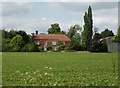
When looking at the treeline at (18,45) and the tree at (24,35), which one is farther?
the tree at (24,35)

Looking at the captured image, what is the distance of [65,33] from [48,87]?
13987 cm

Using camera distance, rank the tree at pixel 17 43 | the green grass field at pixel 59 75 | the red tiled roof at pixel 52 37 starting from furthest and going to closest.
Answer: the red tiled roof at pixel 52 37
the tree at pixel 17 43
the green grass field at pixel 59 75

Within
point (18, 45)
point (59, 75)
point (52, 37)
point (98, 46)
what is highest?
point (52, 37)

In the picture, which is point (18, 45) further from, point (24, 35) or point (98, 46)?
point (98, 46)

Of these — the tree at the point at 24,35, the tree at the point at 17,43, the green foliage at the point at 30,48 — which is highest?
the tree at the point at 24,35

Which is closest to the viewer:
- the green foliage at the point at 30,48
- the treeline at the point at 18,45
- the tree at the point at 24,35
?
the green foliage at the point at 30,48

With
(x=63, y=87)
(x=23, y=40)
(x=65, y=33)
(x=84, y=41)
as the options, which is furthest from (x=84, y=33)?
(x=63, y=87)

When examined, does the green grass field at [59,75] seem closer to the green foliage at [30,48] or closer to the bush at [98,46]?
the green foliage at [30,48]

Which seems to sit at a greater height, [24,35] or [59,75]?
[24,35]

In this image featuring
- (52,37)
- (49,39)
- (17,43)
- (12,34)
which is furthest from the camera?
(49,39)

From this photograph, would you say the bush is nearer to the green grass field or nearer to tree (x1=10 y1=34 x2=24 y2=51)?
tree (x1=10 y1=34 x2=24 y2=51)

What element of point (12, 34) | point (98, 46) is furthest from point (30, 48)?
point (98, 46)

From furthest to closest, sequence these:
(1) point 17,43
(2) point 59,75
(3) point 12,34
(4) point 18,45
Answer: (3) point 12,34
(4) point 18,45
(1) point 17,43
(2) point 59,75

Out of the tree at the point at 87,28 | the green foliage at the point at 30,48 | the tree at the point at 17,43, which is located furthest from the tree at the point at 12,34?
the tree at the point at 87,28
